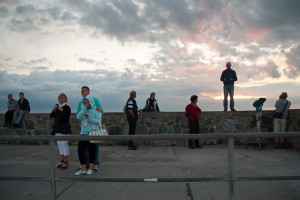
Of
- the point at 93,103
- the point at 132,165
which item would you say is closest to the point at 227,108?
the point at 132,165

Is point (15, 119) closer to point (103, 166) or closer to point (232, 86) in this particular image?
point (103, 166)

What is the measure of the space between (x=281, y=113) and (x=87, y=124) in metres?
5.87

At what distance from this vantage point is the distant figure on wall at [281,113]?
6715 mm

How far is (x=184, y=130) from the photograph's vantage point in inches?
303

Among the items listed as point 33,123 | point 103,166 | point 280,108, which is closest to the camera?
point 103,166

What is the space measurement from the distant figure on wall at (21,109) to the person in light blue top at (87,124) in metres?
5.75

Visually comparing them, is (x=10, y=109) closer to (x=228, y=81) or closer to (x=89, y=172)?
(x=89, y=172)

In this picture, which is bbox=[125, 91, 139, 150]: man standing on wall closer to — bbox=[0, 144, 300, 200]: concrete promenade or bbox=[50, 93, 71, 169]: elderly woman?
bbox=[0, 144, 300, 200]: concrete promenade

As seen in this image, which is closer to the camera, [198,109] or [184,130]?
[198,109]

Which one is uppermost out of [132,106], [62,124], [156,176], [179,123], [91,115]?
[132,106]

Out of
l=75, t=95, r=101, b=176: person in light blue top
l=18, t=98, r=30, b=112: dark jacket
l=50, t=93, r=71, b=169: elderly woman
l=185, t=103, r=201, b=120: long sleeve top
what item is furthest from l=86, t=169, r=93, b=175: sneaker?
l=18, t=98, r=30, b=112: dark jacket

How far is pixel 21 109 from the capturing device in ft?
28.0

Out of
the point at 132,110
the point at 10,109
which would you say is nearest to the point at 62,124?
the point at 132,110

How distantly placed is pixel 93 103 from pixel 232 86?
18.5ft
